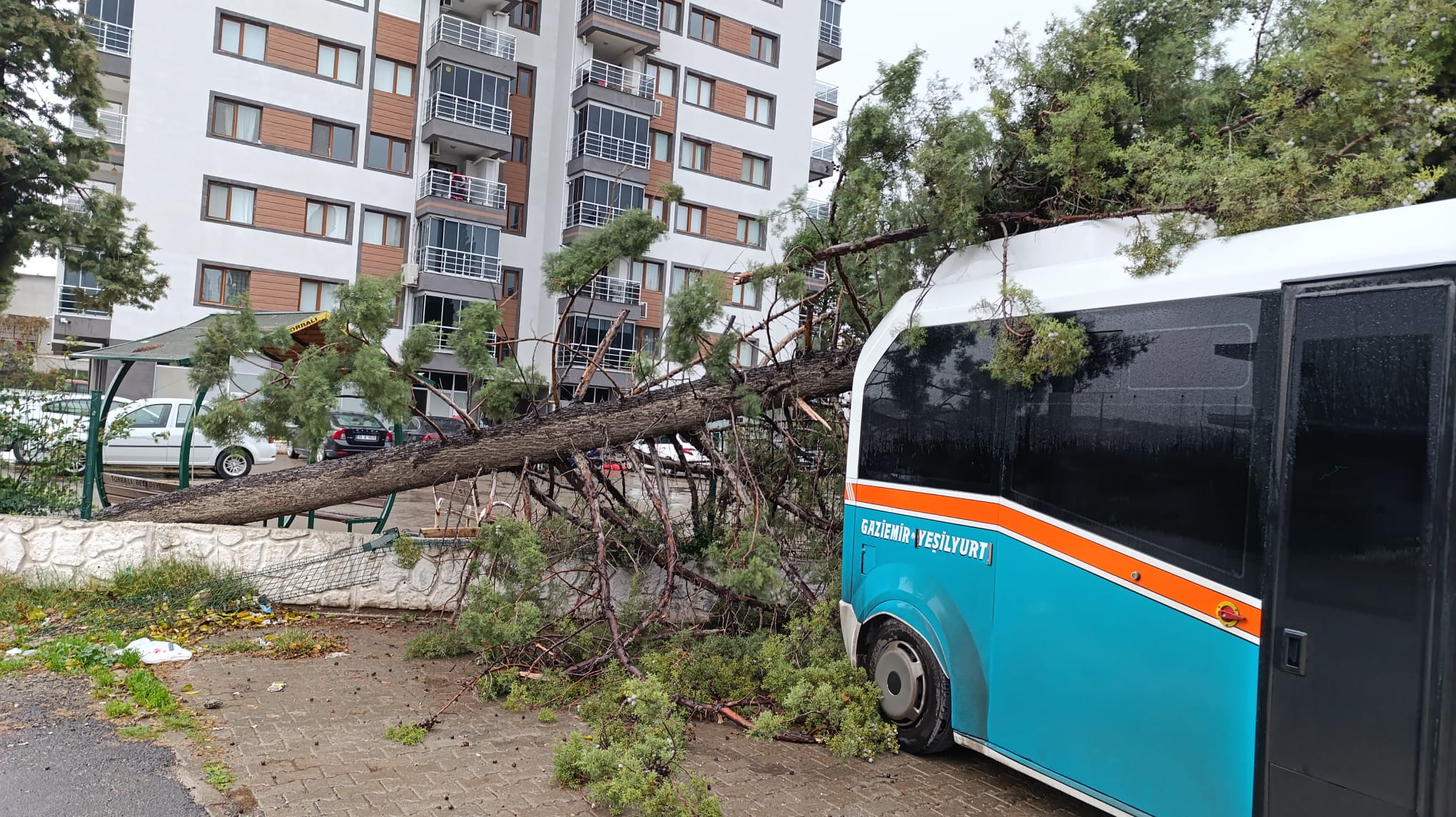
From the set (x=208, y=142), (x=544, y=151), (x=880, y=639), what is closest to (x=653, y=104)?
(x=544, y=151)

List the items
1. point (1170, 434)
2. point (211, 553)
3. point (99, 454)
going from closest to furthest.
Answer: point (1170, 434) → point (211, 553) → point (99, 454)

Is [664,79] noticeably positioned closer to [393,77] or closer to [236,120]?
[393,77]

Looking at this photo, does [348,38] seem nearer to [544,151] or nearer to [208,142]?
[208,142]

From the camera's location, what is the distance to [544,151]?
37562 mm

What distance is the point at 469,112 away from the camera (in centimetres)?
3303

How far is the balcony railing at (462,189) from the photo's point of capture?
32.5 metres

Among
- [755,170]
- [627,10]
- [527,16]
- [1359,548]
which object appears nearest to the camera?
[1359,548]

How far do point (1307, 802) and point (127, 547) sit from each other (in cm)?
864

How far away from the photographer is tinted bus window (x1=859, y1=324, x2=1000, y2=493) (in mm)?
5059

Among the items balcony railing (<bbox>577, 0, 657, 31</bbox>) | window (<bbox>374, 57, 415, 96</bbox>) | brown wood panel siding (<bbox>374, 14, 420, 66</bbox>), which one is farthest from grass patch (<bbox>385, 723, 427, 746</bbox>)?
balcony railing (<bbox>577, 0, 657, 31</bbox>)

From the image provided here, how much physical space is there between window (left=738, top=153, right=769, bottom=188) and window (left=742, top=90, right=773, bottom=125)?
1.55 meters

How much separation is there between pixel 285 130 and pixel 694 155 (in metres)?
15.4

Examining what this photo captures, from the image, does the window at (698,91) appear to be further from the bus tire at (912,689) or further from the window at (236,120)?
the bus tire at (912,689)

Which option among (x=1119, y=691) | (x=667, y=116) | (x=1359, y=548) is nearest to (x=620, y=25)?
(x=667, y=116)
